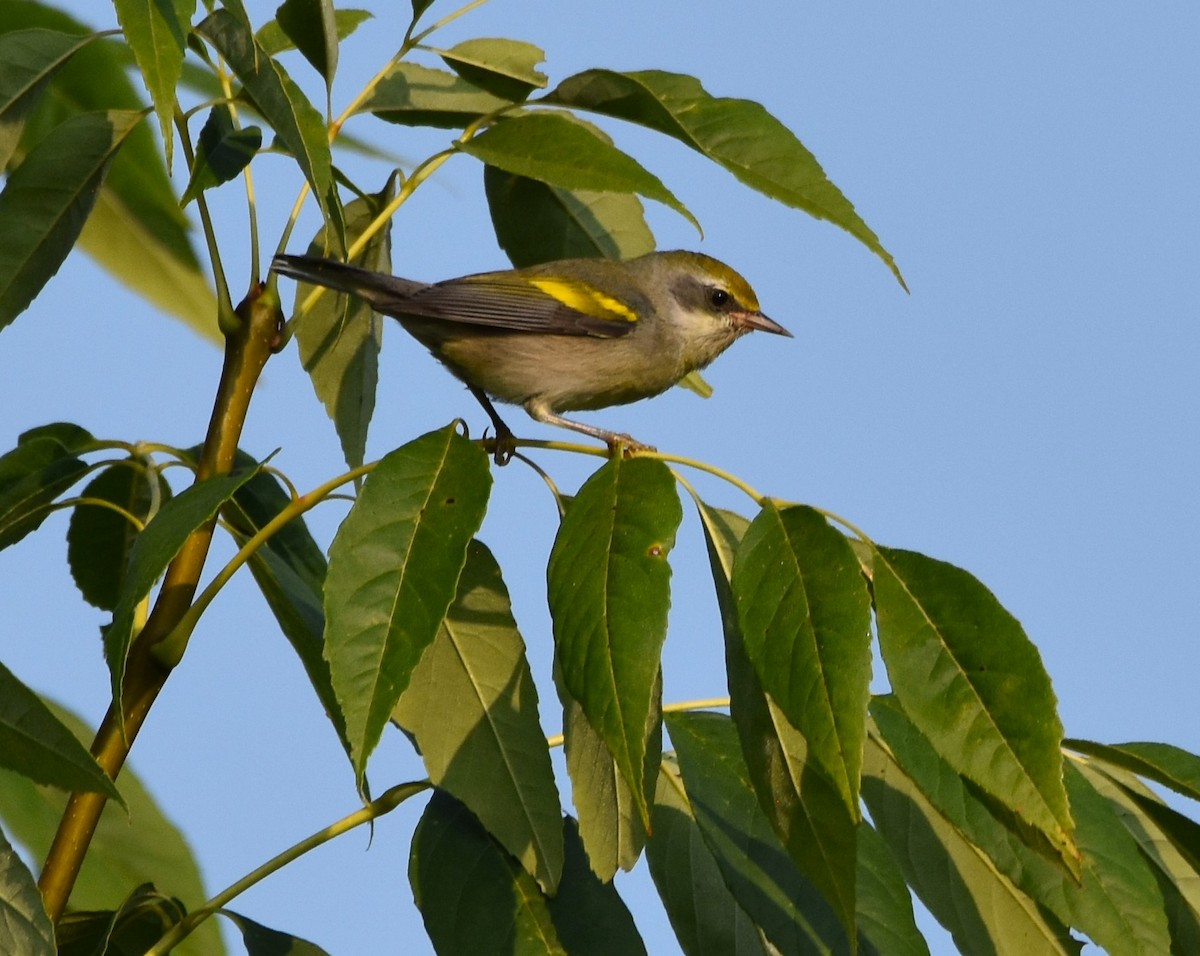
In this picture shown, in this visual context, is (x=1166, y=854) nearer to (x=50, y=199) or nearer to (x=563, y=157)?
(x=563, y=157)

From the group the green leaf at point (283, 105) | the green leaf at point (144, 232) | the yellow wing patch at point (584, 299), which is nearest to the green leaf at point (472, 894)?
the green leaf at point (283, 105)

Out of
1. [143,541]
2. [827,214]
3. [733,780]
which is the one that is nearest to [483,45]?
[827,214]

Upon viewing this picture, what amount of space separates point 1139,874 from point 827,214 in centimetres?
132

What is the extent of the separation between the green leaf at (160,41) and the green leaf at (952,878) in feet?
6.10

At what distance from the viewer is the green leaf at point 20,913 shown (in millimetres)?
2344

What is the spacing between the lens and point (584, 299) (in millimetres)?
5289

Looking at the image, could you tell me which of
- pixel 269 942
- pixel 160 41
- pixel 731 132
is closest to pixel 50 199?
pixel 160 41

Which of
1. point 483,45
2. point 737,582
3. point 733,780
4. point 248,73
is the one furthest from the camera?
point 483,45

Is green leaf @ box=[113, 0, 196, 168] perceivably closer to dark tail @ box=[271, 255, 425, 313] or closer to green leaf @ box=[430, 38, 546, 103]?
dark tail @ box=[271, 255, 425, 313]

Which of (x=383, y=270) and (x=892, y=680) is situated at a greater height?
(x=383, y=270)

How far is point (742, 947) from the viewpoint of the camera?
2.99m

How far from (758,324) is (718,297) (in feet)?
0.73

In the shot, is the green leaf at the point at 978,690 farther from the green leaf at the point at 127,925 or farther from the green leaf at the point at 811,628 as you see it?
the green leaf at the point at 127,925

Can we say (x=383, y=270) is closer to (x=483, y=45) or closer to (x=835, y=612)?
(x=483, y=45)
